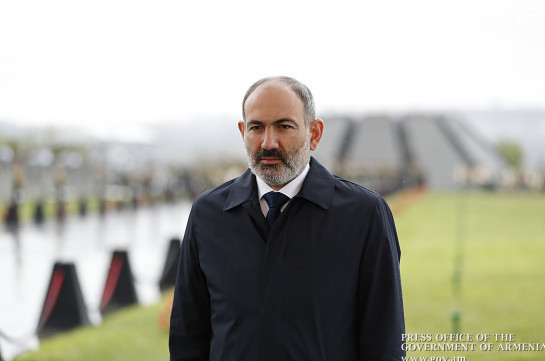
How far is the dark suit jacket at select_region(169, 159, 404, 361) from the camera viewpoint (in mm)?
1544

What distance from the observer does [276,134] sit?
157 cm

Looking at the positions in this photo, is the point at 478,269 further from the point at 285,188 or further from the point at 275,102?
the point at 275,102

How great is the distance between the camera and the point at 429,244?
8.91 m

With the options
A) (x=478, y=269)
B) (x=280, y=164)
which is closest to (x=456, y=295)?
(x=478, y=269)

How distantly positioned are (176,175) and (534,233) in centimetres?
1179

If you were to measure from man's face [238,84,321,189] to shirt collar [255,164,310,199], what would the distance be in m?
0.03

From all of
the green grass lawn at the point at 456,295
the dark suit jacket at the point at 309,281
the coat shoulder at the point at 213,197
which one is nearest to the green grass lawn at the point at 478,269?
the green grass lawn at the point at 456,295

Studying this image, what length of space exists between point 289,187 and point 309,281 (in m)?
0.29

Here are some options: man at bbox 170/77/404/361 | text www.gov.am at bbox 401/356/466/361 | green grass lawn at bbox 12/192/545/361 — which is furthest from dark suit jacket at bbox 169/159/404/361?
green grass lawn at bbox 12/192/545/361

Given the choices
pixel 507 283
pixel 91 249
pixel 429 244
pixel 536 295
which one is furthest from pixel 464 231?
pixel 91 249

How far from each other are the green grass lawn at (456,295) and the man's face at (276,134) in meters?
1.96

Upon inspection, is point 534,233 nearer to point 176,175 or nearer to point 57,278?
point 57,278

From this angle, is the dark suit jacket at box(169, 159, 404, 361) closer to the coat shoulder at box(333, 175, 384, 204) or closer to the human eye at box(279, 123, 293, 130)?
the coat shoulder at box(333, 175, 384, 204)

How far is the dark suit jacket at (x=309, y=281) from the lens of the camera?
1.54 m
